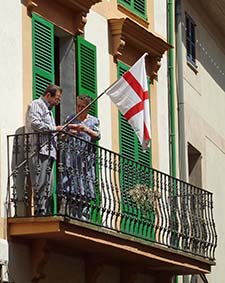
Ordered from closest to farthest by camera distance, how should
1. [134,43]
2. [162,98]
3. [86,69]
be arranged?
[86,69], [134,43], [162,98]

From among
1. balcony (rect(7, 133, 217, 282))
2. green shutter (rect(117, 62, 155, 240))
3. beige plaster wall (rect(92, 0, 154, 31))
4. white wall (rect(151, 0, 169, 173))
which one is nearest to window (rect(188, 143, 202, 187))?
white wall (rect(151, 0, 169, 173))

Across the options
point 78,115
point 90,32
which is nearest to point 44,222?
point 78,115

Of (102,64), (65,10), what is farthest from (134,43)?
(65,10)

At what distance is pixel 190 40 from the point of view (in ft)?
91.0

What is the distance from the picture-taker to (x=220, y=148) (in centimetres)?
2972

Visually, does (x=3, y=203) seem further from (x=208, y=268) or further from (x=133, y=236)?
(x=208, y=268)

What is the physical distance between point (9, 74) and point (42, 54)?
1097mm

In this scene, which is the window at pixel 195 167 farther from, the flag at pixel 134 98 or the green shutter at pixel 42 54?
the green shutter at pixel 42 54

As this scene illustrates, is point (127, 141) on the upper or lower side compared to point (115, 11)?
lower

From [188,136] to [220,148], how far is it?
125 inches

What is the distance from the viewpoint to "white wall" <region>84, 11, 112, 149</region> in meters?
21.9

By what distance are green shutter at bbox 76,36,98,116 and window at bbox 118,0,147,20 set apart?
196 centimetres

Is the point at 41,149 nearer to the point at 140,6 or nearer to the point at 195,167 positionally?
the point at 140,6

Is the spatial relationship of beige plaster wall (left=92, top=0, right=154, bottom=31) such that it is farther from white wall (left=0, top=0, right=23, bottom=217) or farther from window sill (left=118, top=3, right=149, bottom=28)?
white wall (left=0, top=0, right=23, bottom=217)
